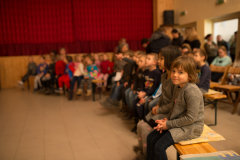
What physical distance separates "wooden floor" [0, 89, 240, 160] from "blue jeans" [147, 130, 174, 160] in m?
0.52

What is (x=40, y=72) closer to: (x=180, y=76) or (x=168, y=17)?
(x=168, y=17)

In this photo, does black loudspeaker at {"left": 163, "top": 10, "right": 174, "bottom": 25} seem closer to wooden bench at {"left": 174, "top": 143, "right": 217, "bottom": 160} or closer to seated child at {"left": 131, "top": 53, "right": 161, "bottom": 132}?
seated child at {"left": 131, "top": 53, "right": 161, "bottom": 132}

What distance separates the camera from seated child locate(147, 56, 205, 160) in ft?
5.10

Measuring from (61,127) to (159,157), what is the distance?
2062 millimetres

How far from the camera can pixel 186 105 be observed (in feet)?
5.30

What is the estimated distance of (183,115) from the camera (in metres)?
1.65

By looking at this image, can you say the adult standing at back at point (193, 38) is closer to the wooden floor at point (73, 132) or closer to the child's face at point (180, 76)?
the wooden floor at point (73, 132)

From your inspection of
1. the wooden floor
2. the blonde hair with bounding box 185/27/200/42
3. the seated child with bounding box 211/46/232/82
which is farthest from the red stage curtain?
the seated child with bounding box 211/46/232/82

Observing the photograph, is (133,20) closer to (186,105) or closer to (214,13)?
(214,13)

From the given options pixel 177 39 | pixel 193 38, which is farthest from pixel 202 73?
pixel 177 39

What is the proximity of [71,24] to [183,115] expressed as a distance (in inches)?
267

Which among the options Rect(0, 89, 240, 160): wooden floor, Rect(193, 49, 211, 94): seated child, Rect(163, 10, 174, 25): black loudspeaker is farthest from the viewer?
Rect(163, 10, 174, 25): black loudspeaker

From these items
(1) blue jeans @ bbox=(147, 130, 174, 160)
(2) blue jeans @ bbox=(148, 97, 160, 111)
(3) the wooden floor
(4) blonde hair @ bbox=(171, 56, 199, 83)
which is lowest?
(3) the wooden floor

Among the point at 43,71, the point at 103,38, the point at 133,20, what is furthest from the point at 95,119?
the point at 133,20
